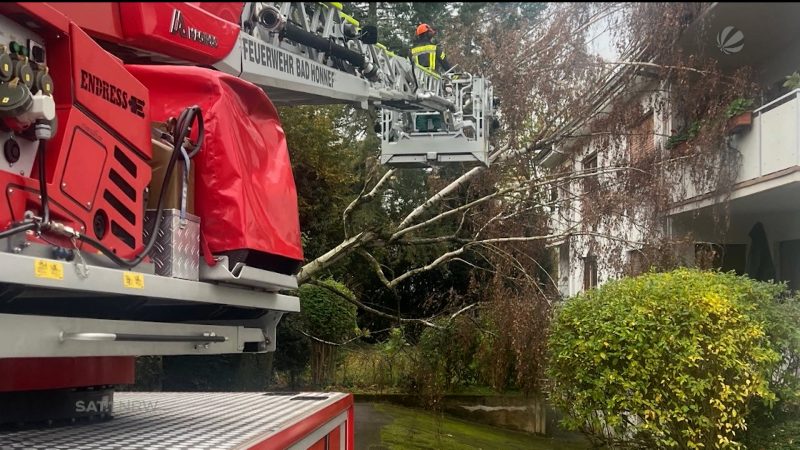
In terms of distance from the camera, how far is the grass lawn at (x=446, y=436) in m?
10.8

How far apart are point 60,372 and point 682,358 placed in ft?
18.9

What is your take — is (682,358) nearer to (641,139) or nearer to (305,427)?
(641,139)

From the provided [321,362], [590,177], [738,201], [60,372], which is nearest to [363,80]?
[60,372]

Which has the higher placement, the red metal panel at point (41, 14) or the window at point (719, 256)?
the red metal panel at point (41, 14)

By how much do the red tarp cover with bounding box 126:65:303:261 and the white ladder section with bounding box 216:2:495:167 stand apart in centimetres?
49

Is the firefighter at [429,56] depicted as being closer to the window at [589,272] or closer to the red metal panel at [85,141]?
the window at [589,272]

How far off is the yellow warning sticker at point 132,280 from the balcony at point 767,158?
8058mm

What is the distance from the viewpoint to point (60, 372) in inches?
136

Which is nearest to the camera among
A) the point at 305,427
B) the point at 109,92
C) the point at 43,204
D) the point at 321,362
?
the point at 43,204

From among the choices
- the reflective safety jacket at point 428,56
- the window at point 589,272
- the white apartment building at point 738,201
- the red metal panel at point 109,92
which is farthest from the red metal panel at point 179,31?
the window at point 589,272

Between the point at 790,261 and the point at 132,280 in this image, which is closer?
the point at 132,280

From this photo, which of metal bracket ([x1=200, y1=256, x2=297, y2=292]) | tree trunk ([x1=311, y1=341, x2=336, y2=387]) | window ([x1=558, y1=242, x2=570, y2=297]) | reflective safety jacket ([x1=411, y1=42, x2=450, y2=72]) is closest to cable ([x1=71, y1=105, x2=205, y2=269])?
metal bracket ([x1=200, y1=256, x2=297, y2=292])

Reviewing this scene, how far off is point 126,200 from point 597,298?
620 cm

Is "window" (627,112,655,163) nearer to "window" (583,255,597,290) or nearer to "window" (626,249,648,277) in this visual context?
"window" (626,249,648,277)
